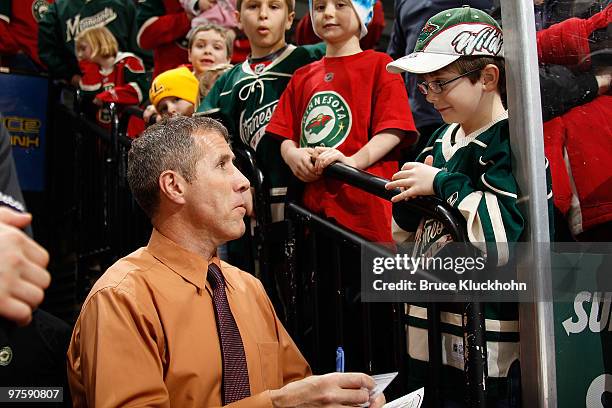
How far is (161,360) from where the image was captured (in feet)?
6.43

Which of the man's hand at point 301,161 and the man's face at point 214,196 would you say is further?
the man's hand at point 301,161

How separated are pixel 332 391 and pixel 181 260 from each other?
1.91 ft

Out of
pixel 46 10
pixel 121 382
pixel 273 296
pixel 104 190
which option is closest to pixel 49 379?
pixel 121 382

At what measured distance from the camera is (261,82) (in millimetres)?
3418

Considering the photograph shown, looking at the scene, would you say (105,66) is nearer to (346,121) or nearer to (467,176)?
(346,121)

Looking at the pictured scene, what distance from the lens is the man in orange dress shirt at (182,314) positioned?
1871 mm

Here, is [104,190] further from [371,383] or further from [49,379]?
[371,383]

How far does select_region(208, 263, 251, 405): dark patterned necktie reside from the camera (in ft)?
6.65

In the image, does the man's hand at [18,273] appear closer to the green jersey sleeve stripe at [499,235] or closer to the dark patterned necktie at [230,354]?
the dark patterned necktie at [230,354]

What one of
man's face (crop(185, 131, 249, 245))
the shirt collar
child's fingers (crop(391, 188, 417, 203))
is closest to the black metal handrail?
child's fingers (crop(391, 188, 417, 203))

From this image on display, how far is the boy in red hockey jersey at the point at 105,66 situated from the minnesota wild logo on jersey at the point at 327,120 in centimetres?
222

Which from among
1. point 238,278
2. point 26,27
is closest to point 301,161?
point 238,278

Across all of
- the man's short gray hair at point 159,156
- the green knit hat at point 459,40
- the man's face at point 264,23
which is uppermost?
the man's face at point 264,23

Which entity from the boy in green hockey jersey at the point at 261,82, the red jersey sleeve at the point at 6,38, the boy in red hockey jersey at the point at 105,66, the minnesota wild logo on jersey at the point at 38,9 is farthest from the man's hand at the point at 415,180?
the minnesota wild logo on jersey at the point at 38,9
